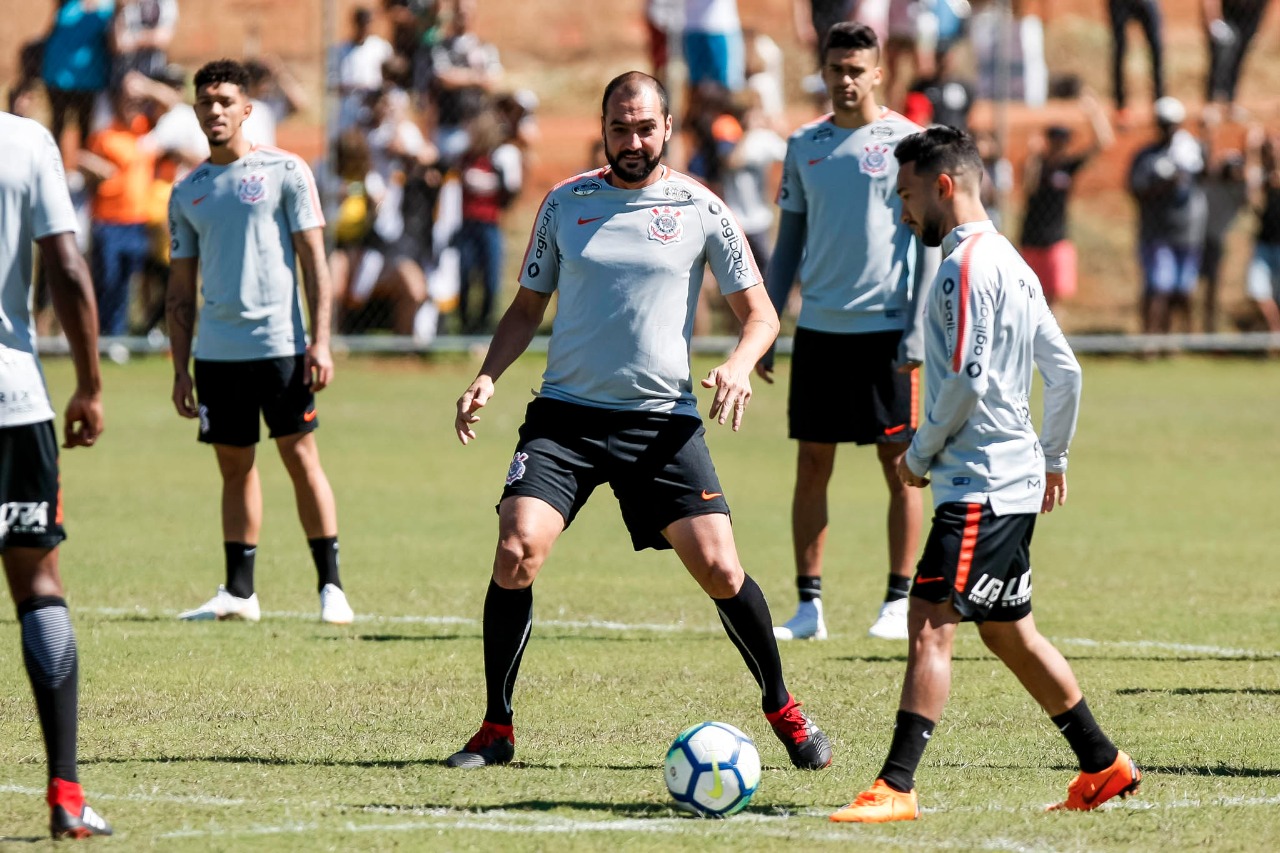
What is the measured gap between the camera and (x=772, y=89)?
68.5 ft

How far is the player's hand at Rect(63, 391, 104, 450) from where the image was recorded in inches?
217

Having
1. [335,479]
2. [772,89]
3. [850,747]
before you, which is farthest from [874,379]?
[772,89]

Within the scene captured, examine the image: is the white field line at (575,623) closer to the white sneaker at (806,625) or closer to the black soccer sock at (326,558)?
the black soccer sock at (326,558)

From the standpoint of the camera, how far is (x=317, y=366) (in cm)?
939

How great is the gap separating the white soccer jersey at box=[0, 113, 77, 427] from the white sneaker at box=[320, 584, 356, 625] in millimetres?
4001

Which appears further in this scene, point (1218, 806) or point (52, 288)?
point (1218, 806)

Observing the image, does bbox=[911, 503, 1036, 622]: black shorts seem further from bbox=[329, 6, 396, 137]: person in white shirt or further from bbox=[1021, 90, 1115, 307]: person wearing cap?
bbox=[1021, 90, 1115, 307]: person wearing cap

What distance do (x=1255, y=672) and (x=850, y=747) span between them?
93.7 inches

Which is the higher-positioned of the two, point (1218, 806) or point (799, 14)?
point (799, 14)

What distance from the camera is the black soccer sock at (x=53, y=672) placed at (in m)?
5.37

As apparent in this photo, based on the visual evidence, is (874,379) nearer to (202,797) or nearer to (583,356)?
(583,356)

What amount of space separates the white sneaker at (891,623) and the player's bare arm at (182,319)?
3.47m

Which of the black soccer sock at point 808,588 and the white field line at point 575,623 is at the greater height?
the black soccer sock at point 808,588

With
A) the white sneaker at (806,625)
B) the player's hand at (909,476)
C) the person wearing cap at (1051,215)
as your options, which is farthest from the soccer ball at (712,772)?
the person wearing cap at (1051,215)
